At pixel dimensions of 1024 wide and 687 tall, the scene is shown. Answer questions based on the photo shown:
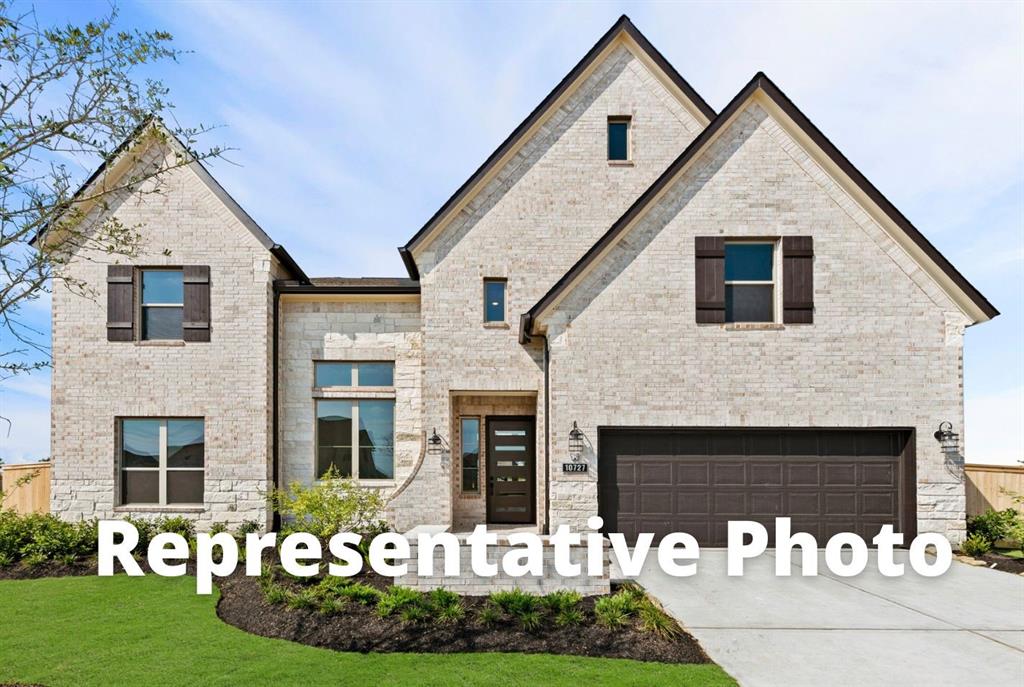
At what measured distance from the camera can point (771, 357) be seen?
11.7m

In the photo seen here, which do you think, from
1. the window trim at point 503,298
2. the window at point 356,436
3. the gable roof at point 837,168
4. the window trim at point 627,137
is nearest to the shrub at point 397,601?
the gable roof at point 837,168

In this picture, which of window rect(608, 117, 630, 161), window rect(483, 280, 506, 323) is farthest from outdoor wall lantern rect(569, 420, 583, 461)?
window rect(608, 117, 630, 161)

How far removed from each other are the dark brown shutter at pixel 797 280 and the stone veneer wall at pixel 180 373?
10.3 m

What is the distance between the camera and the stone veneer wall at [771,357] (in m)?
11.6

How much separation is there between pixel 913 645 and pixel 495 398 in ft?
28.3

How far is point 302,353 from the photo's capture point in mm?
14031

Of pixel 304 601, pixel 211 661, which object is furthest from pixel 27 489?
pixel 211 661

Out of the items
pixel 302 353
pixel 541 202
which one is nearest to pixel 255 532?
pixel 302 353

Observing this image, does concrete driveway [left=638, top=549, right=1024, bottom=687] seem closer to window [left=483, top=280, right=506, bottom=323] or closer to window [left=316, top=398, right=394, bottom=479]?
window [left=483, top=280, right=506, bottom=323]

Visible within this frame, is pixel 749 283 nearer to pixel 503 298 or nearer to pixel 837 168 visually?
pixel 837 168

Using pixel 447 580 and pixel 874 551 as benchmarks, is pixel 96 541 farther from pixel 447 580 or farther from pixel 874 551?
pixel 874 551

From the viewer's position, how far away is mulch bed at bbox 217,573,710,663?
6.82 meters

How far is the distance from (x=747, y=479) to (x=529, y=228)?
655 cm

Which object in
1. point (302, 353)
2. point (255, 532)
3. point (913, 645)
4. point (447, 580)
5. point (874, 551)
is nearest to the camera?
point (913, 645)
